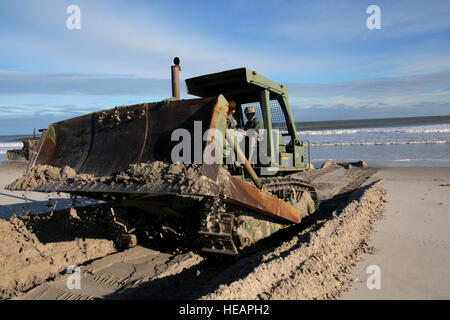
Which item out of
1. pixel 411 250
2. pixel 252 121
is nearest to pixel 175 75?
pixel 252 121

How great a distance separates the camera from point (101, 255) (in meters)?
5.02

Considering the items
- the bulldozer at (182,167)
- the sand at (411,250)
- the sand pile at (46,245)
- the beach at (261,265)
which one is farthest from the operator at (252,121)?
the sand pile at (46,245)

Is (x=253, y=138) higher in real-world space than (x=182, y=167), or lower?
higher

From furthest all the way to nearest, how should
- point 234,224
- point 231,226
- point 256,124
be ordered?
point 256,124 → point 234,224 → point 231,226

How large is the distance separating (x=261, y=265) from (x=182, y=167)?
4.40ft

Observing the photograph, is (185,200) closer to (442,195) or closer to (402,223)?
(402,223)

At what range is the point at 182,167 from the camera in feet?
11.7

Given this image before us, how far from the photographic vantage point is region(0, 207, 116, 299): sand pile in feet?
13.9

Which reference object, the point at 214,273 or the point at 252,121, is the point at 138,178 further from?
the point at 252,121

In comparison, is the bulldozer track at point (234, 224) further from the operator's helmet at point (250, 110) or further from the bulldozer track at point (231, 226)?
the operator's helmet at point (250, 110)

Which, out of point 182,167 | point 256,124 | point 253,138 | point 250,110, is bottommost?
point 182,167

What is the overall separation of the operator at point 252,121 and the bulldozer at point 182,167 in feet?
0.84

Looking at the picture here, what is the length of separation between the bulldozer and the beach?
0.44 m

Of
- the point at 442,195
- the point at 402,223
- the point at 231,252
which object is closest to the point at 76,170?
the point at 231,252
